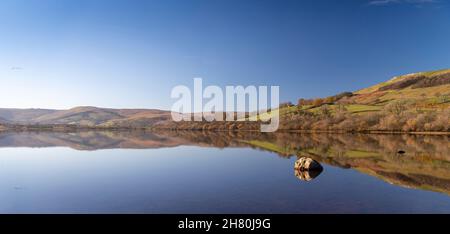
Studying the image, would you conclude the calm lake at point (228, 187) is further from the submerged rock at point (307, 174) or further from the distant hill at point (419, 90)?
the distant hill at point (419, 90)

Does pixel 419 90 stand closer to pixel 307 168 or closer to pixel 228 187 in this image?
pixel 307 168

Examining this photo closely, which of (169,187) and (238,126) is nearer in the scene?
(169,187)

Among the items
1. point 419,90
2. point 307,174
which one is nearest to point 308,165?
point 307,174

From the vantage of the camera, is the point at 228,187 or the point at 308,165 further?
the point at 308,165

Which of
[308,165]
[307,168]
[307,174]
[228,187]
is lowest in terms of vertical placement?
[228,187]

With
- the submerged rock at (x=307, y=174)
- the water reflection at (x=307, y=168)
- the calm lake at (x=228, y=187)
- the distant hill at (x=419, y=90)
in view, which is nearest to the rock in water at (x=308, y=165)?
the water reflection at (x=307, y=168)

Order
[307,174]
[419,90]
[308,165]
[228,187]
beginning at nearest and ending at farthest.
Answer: [228,187], [307,174], [308,165], [419,90]

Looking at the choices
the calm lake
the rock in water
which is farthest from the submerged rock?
the rock in water

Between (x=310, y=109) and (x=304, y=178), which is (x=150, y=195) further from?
(x=310, y=109)

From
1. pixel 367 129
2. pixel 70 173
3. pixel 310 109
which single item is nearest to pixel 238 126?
pixel 310 109
